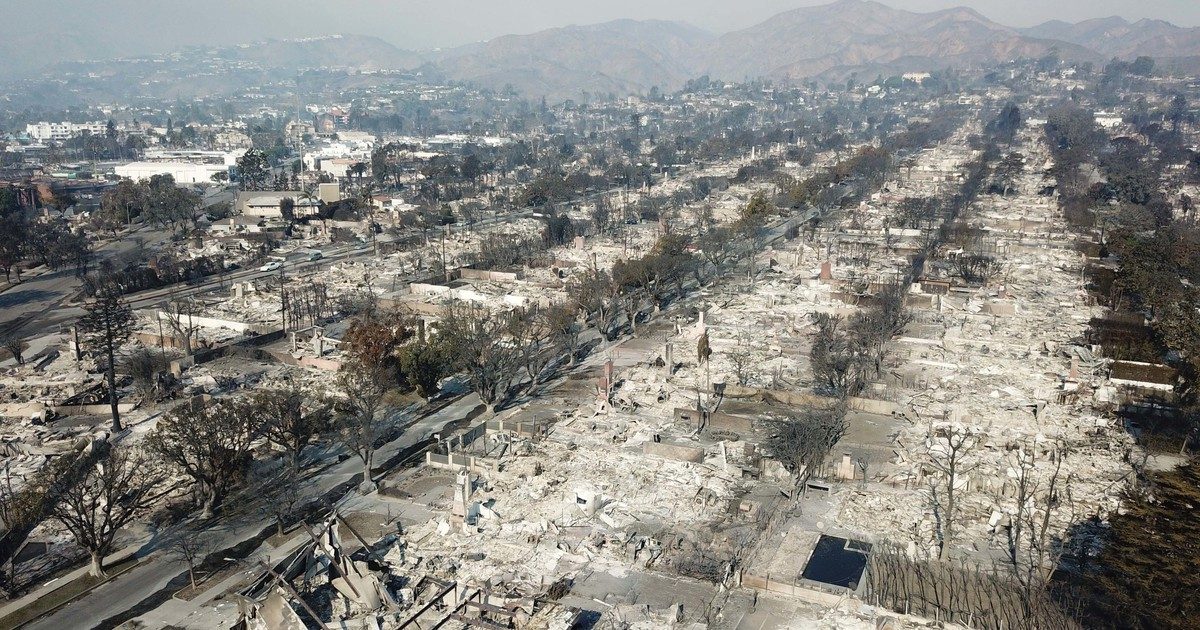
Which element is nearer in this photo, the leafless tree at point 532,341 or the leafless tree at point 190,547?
the leafless tree at point 190,547

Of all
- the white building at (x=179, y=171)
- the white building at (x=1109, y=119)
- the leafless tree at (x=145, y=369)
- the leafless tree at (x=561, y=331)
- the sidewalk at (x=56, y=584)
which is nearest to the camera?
the sidewalk at (x=56, y=584)

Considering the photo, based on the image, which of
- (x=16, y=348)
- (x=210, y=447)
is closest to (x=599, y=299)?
(x=210, y=447)

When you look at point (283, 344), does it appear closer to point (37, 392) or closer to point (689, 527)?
point (37, 392)

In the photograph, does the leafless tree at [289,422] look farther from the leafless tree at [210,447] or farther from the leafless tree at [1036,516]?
the leafless tree at [1036,516]

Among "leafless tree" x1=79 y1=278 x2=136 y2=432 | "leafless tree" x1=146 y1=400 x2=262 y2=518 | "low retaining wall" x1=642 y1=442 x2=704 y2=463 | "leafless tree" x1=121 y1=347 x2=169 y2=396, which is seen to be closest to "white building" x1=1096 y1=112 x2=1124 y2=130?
"low retaining wall" x1=642 y1=442 x2=704 y2=463

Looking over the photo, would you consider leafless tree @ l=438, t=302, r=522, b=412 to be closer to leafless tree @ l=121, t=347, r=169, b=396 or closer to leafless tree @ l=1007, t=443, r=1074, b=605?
leafless tree @ l=121, t=347, r=169, b=396

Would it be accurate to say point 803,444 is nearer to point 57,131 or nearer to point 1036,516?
point 1036,516

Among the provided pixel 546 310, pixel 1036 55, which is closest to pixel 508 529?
pixel 546 310

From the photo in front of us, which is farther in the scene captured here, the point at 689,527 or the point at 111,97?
the point at 111,97

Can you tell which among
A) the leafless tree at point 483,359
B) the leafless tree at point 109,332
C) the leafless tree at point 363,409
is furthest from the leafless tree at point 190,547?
the leafless tree at point 483,359
